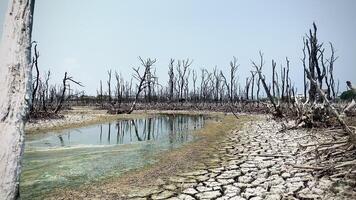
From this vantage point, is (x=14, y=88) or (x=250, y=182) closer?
(x=14, y=88)

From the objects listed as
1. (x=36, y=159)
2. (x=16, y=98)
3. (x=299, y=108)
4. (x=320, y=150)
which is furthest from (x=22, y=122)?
(x=299, y=108)

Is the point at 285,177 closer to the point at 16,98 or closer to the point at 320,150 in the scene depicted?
the point at 320,150

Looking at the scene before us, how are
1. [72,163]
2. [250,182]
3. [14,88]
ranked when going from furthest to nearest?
[72,163]
[250,182]
[14,88]

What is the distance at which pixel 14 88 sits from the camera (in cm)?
311


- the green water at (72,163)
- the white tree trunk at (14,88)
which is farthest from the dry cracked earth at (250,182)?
the white tree trunk at (14,88)

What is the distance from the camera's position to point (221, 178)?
6.63 m

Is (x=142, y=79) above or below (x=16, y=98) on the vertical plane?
above

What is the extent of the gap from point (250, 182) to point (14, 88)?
490 centimetres

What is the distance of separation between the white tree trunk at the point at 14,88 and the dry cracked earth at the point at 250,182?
3055 millimetres

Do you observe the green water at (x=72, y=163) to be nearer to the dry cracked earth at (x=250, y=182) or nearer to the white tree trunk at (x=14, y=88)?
the dry cracked earth at (x=250, y=182)

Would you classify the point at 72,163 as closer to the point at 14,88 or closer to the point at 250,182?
the point at 250,182

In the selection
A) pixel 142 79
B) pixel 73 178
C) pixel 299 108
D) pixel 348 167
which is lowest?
pixel 73 178

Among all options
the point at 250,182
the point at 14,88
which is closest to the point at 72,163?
the point at 250,182

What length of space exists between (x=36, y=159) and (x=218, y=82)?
54.4 m
